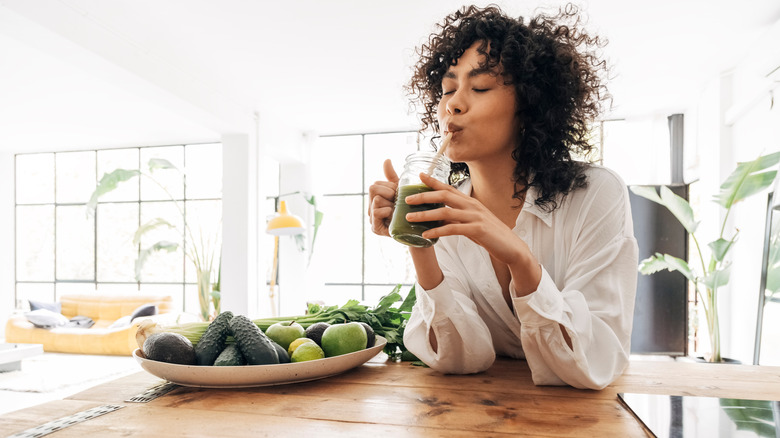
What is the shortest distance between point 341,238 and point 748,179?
583 centimetres

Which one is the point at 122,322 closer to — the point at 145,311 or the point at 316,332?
the point at 145,311

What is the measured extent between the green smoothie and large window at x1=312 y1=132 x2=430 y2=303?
7428 mm

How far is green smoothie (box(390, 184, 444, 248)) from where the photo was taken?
35.6 inches

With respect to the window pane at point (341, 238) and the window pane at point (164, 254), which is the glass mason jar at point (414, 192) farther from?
the window pane at point (164, 254)

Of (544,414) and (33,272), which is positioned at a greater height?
(544,414)

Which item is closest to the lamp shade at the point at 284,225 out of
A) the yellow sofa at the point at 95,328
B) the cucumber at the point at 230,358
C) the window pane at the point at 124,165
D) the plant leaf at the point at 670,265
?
the yellow sofa at the point at 95,328

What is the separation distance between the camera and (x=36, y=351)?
19.3 ft

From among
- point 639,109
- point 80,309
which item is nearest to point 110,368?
point 80,309

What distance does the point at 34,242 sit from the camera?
9844mm

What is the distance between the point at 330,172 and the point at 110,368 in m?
4.21

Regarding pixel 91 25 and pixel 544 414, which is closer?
pixel 544 414

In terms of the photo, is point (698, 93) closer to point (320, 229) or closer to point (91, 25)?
point (320, 229)

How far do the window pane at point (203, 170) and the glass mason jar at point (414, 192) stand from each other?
879 cm

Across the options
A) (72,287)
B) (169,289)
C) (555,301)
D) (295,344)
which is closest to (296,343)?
(295,344)
